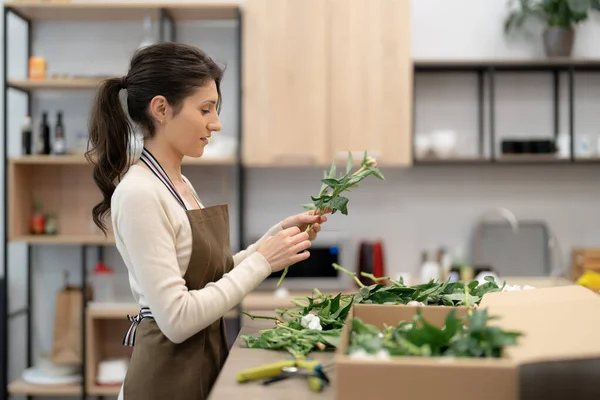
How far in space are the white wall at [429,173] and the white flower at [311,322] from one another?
2.44 m

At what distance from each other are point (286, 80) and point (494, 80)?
1.20 metres

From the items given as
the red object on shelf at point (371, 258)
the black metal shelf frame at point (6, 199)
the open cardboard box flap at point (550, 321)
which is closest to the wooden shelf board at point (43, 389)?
the black metal shelf frame at point (6, 199)

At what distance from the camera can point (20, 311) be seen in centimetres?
385

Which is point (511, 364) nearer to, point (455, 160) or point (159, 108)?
point (159, 108)

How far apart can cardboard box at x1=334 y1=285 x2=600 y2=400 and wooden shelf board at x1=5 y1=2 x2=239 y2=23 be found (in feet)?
8.43

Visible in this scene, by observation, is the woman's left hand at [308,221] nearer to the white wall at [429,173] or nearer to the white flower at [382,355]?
the white flower at [382,355]

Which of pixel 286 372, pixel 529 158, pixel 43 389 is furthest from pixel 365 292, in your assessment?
pixel 43 389

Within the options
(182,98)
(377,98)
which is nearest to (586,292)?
(182,98)

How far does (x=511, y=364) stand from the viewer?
1042 mm

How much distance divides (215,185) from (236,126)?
0.34 metres

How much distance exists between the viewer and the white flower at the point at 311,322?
1564mm

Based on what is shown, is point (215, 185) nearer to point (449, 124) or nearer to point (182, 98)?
point (449, 124)

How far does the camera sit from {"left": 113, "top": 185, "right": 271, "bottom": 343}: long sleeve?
1.50 metres

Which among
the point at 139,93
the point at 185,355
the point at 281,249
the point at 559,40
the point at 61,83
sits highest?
the point at 559,40
